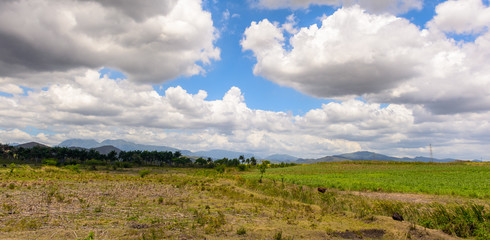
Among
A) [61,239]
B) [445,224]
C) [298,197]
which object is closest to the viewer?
[61,239]

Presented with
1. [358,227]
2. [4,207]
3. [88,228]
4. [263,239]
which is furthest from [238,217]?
[4,207]

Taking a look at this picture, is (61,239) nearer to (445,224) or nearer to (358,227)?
(358,227)

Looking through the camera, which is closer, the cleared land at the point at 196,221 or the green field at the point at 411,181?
the cleared land at the point at 196,221

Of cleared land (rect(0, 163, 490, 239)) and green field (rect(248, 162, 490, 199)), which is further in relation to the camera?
green field (rect(248, 162, 490, 199))

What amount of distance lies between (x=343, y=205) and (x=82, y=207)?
24950 mm

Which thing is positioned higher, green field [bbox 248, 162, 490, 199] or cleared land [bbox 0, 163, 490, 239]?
green field [bbox 248, 162, 490, 199]

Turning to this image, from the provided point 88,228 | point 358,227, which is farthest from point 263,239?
point 88,228

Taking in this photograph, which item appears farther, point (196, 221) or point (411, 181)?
point (411, 181)

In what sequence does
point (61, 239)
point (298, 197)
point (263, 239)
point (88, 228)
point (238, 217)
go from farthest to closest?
point (298, 197), point (238, 217), point (88, 228), point (263, 239), point (61, 239)

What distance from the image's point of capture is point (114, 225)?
641 inches

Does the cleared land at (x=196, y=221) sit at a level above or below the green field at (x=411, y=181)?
below

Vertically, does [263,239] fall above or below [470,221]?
below

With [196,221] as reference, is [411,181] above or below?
above

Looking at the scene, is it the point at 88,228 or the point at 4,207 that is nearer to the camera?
the point at 88,228
